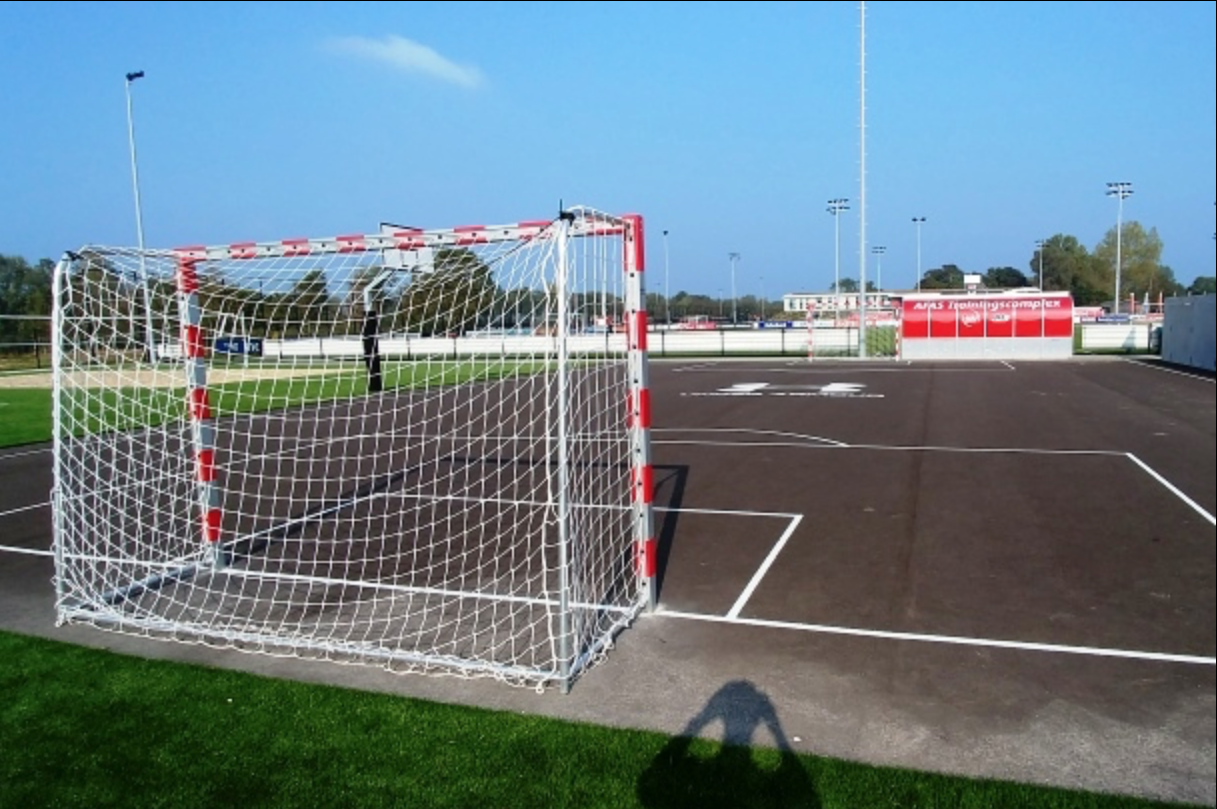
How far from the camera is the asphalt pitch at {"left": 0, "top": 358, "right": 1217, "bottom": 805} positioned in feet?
13.6

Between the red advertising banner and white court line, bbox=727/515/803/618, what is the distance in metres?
30.2

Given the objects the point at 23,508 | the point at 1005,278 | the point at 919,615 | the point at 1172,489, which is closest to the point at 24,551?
the point at 23,508

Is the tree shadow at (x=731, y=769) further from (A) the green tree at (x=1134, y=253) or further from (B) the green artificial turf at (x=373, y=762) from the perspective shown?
(A) the green tree at (x=1134, y=253)

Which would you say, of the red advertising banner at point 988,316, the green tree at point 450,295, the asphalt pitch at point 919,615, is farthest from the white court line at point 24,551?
the red advertising banner at point 988,316

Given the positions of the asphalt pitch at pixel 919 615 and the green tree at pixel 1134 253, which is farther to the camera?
the green tree at pixel 1134 253

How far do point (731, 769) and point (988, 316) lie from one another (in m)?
35.8

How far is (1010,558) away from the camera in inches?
276

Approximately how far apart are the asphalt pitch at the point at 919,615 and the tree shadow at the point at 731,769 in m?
0.04

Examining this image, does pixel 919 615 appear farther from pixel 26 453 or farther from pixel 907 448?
pixel 26 453

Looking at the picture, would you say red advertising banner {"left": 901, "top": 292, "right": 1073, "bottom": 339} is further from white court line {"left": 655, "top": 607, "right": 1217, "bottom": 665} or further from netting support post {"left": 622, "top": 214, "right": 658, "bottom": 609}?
netting support post {"left": 622, "top": 214, "right": 658, "bottom": 609}

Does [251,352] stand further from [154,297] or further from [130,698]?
[130,698]

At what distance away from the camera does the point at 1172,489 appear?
943 cm

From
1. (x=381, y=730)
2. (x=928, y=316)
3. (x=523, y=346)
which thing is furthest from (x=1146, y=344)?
(x=381, y=730)

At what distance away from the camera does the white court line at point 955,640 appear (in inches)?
196
